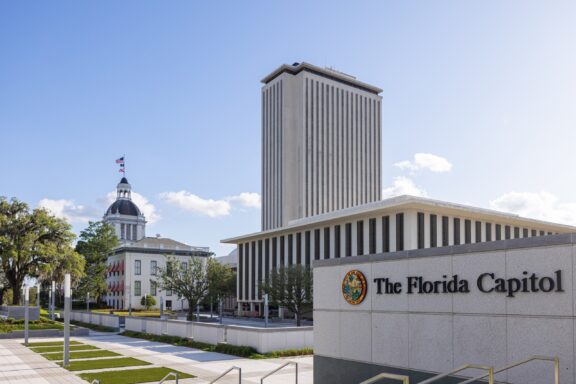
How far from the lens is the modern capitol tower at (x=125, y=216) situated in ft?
487

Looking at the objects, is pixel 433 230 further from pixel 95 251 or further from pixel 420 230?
pixel 95 251

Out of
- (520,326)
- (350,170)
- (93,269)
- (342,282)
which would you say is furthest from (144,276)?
(520,326)

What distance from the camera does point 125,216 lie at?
5940 inches

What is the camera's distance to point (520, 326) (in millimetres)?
11664

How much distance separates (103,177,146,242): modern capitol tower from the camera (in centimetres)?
14850

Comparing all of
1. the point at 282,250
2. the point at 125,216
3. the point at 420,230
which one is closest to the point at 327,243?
the point at 282,250

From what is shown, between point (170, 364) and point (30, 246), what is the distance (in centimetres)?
3102

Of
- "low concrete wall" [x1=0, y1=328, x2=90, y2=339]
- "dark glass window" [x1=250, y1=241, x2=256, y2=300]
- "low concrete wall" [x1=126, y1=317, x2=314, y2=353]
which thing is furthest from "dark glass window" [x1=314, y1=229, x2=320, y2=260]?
"low concrete wall" [x1=126, y1=317, x2=314, y2=353]

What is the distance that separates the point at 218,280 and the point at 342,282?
36131mm

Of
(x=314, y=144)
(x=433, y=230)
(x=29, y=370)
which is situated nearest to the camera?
(x=29, y=370)

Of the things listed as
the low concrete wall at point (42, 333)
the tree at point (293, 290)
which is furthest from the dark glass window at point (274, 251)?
the low concrete wall at point (42, 333)

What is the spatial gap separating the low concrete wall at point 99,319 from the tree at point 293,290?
13.2 metres

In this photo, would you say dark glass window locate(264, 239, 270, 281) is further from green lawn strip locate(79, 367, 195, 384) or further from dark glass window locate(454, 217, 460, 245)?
green lawn strip locate(79, 367, 195, 384)

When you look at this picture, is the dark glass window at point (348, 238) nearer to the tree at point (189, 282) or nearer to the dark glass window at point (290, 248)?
the dark glass window at point (290, 248)
